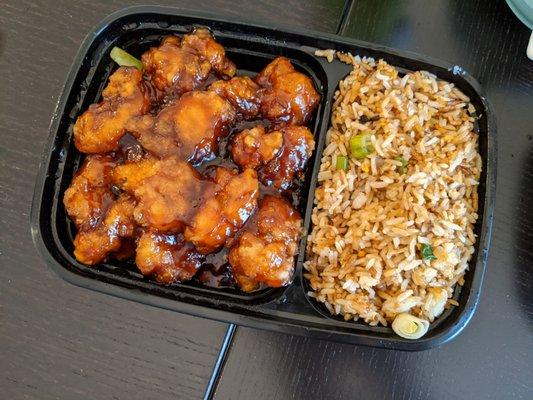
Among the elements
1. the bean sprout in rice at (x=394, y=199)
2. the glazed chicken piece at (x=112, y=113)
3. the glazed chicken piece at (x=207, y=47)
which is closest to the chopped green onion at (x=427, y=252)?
the bean sprout in rice at (x=394, y=199)

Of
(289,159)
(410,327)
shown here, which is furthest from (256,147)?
(410,327)

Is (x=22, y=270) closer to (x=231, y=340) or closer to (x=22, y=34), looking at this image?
(x=231, y=340)

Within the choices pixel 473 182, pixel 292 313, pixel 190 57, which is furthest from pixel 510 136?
pixel 190 57

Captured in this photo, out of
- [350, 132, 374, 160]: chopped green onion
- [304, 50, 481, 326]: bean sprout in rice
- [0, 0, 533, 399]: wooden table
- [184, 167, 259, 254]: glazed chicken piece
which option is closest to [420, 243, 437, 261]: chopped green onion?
[304, 50, 481, 326]: bean sprout in rice

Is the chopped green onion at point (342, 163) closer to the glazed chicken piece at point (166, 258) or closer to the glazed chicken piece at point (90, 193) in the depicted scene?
the glazed chicken piece at point (166, 258)

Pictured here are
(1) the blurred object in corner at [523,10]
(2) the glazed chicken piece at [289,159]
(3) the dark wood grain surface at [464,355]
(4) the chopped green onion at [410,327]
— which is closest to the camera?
(4) the chopped green onion at [410,327]

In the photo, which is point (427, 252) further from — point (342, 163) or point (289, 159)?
point (289, 159)

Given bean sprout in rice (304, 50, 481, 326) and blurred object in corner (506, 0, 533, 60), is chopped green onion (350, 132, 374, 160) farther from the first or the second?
blurred object in corner (506, 0, 533, 60)
